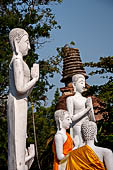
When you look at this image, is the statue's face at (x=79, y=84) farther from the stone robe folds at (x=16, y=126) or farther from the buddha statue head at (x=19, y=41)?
the stone robe folds at (x=16, y=126)

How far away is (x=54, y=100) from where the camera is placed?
109 feet

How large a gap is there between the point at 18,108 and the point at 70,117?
8.98ft

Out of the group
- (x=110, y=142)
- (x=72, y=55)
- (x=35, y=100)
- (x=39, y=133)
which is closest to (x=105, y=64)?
(x=110, y=142)

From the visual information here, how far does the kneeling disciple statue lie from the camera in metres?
5.14

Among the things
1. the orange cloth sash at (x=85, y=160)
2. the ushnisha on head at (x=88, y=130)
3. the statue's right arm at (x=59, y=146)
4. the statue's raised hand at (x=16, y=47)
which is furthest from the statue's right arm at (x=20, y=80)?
the statue's right arm at (x=59, y=146)

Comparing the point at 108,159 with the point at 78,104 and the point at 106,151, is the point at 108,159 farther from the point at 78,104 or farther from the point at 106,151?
the point at 78,104

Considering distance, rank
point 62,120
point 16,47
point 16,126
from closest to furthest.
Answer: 1. point 16,126
2. point 16,47
3. point 62,120

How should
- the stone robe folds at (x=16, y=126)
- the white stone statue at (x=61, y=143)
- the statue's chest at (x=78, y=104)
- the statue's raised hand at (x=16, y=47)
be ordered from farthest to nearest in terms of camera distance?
1. the statue's chest at (x=78, y=104)
2. the white stone statue at (x=61, y=143)
3. the statue's raised hand at (x=16, y=47)
4. the stone robe folds at (x=16, y=126)

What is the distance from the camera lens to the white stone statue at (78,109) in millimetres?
8445

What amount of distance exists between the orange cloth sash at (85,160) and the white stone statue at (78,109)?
256 cm

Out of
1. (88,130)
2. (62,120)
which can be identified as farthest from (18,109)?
(62,120)

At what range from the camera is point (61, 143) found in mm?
7383

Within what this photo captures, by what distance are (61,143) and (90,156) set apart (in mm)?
2189

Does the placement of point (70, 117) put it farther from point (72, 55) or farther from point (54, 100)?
point (54, 100)
